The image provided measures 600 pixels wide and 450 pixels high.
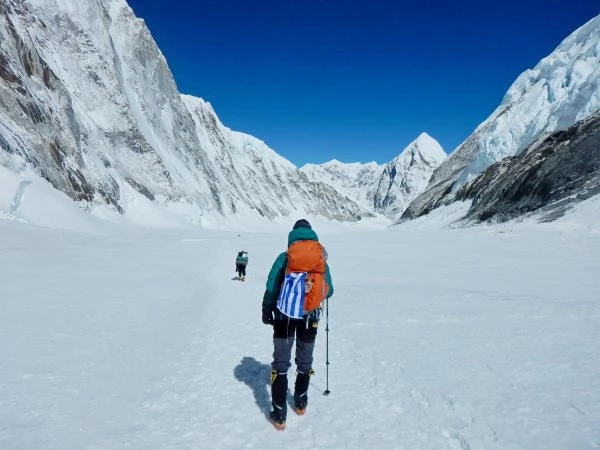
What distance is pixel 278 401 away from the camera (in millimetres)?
5023

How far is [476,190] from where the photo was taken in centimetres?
6862

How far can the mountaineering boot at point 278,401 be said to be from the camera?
4957 mm

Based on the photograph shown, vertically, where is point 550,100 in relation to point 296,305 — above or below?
above

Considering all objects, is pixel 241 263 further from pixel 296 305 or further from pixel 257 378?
pixel 296 305

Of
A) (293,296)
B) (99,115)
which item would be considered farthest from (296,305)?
(99,115)

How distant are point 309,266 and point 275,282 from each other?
0.45 metres

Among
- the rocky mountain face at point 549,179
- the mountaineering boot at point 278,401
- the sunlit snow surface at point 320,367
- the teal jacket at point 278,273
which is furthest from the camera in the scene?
the rocky mountain face at point 549,179

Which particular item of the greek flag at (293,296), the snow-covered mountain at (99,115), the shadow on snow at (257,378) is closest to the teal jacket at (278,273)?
the greek flag at (293,296)

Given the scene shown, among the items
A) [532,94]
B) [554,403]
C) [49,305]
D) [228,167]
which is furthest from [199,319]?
[228,167]

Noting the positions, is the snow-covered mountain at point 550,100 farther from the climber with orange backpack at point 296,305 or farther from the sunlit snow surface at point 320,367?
the climber with orange backpack at point 296,305

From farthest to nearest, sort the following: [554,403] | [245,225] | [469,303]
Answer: [245,225], [469,303], [554,403]

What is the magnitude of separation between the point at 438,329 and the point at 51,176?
52203 mm

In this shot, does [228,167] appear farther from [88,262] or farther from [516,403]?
[516,403]

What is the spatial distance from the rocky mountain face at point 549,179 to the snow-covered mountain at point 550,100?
695 cm
